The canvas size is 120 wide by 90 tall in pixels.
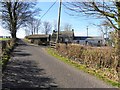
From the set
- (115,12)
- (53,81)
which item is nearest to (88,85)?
(53,81)

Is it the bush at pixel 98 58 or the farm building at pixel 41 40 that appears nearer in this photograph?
the bush at pixel 98 58

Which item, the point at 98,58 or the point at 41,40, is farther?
the point at 41,40

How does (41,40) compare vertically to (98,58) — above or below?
below

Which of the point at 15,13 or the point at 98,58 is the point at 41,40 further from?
the point at 98,58

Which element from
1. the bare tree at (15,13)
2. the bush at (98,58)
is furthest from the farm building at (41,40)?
the bush at (98,58)

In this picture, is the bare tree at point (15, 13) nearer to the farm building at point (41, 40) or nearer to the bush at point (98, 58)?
the farm building at point (41, 40)

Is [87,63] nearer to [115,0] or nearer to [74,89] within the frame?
[115,0]

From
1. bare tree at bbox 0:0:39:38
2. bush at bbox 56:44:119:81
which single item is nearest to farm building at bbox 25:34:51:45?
bare tree at bbox 0:0:39:38

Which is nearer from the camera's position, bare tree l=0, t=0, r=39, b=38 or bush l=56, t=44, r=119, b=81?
bush l=56, t=44, r=119, b=81

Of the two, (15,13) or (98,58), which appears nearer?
(98,58)

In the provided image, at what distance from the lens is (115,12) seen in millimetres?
12820

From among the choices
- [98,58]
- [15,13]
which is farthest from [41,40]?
[98,58]

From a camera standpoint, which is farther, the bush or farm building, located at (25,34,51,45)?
farm building, located at (25,34,51,45)

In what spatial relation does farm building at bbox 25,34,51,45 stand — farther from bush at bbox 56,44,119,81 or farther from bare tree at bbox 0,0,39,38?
bush at bbox 56,44,119,81
